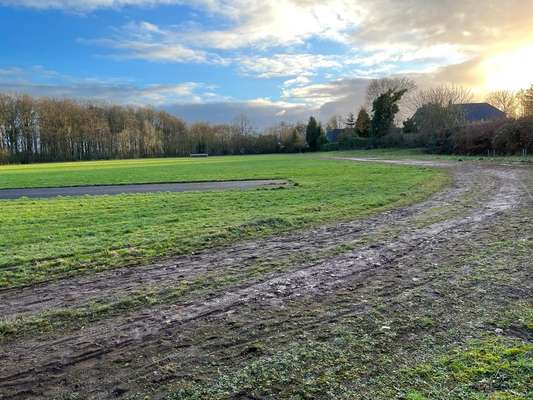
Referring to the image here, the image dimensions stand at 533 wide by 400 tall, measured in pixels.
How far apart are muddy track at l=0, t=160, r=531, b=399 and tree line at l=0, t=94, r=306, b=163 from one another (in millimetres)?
93810

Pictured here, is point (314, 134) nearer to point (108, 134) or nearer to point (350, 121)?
point (350, 121)

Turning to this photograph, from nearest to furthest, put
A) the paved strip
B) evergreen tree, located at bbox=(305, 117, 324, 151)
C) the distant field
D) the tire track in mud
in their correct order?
the tire track in mud
the paved strip
the distant field
evergreen tree, located at bbox=(305, 117, 324, 151)

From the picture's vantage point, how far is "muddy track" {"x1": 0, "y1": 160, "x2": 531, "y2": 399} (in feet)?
11.9

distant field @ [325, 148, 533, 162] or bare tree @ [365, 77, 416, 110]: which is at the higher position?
bare tree @ [365, 77, 416, 110]

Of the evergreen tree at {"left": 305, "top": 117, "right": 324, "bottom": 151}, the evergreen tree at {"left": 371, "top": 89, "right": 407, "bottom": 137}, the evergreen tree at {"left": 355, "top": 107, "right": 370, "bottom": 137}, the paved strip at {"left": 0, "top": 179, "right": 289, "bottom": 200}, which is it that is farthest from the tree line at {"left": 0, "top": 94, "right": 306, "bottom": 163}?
the paved strip at {"left": 0, "top": 179, "right": 289, "bottom": 200}

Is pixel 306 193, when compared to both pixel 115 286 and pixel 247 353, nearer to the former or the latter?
pixel 115 286

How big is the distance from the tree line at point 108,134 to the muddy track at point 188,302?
93.8 meters

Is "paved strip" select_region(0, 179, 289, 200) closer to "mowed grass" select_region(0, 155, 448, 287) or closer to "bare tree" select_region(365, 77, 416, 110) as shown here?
"mowed grass" select_region(0, 155, 448, 287)

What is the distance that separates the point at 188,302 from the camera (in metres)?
5.21

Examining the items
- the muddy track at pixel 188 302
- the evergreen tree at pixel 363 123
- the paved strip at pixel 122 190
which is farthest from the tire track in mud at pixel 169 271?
the evergreen tree at pixel 363 123

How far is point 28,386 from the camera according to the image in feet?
11.3

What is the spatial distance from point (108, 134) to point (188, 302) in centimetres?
10448

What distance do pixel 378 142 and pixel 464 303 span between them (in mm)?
75244

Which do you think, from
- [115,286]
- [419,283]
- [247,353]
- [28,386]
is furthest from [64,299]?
[419,283]
